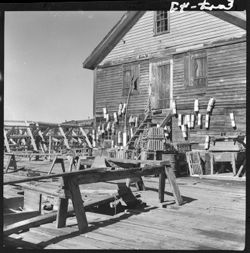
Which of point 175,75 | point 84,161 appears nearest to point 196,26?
point 175,75


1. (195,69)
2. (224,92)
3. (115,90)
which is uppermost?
(195,69)

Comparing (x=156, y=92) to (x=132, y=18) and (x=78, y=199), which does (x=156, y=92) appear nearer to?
(x=132, y=18)

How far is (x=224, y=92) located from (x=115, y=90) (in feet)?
22.4

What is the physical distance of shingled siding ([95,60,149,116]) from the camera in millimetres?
18281

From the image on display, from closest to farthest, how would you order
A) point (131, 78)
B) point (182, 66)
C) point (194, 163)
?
1. point (194, 163)
2. point (182, 66)
3. point (131, 78)

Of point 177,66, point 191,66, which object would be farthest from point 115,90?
point 191,66

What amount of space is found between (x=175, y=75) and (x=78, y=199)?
12.6m

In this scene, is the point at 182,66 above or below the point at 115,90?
above

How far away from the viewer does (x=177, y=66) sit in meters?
16.8

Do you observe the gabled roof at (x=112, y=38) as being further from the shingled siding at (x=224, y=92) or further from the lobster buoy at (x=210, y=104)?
the lobster buoy at (x=210, y=104)

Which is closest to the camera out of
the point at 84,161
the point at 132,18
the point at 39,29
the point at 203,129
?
the point at 39,29

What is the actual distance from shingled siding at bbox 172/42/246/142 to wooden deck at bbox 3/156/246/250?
7.66 m

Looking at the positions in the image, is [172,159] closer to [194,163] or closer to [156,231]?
[194,163]

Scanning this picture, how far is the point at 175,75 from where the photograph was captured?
55.4ft
